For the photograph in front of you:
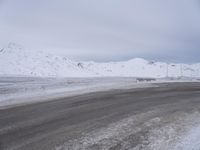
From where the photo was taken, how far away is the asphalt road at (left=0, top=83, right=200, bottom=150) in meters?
5.14

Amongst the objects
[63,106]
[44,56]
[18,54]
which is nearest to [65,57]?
[44,56]

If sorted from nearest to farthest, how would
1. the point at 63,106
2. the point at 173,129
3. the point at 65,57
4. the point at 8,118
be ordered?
the point at 173,129, the point at 8,118, the point at 63,106, the point at 65,57

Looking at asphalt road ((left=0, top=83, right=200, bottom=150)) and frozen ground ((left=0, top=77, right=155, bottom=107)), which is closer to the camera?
asphalt road ((left=0, top=83, right=200, bottom=150))

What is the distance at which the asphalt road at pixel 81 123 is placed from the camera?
5.14m

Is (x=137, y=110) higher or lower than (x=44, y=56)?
lower

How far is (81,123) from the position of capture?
6672 millimetres

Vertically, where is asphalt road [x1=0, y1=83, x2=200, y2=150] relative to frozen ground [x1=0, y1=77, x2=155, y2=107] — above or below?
below

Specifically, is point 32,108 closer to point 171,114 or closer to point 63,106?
point 63,106

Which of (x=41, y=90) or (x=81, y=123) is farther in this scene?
(x=41, y=90)

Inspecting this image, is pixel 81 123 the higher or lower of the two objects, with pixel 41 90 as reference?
lower

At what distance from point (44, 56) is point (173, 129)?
2589 inches

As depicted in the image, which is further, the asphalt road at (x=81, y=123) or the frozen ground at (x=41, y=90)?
the frozen ground at (x=41, y=90)

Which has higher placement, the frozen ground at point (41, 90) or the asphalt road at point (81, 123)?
the frozen ground at point (41, 90)

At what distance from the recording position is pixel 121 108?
8.75m
